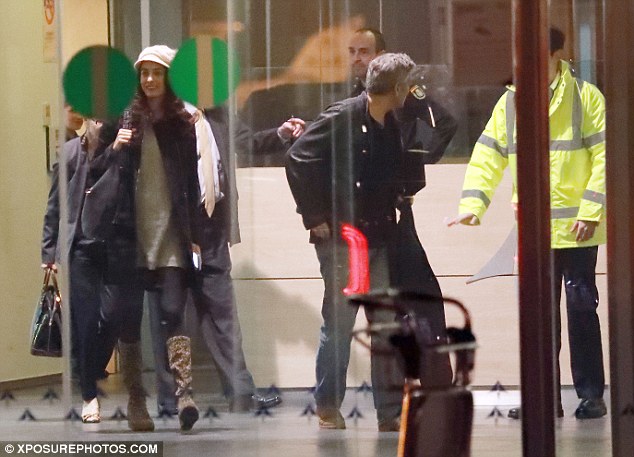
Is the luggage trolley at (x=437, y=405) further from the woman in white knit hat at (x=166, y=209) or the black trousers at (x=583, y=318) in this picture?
the woman in white knit hat at (x=166, y=209)

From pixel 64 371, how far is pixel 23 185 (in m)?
0.91

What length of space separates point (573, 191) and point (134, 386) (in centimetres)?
227

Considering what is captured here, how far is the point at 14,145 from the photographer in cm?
628

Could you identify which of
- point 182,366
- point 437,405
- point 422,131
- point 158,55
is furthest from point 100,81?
point 437,405

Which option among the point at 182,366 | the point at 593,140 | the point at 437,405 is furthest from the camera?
the point at 182,366

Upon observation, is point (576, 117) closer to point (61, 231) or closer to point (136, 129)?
point (136, 129)

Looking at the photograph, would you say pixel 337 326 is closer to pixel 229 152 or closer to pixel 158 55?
pixel 229 152

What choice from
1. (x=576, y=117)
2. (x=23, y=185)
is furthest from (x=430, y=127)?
(x=23, y=185)

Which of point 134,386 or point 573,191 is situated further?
point 134,386

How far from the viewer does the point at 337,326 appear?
20.5 ft

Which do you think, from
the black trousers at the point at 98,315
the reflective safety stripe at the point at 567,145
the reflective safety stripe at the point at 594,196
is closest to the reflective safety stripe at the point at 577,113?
the reflective safety stripe at the point at 567,145

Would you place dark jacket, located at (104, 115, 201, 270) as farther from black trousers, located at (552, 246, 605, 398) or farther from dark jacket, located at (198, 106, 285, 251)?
black trousers, located at (552, 246, 605, 398)

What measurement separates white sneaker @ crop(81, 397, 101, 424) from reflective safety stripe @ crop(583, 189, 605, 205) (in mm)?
2522

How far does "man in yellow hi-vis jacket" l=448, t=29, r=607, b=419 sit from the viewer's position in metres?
6.09
